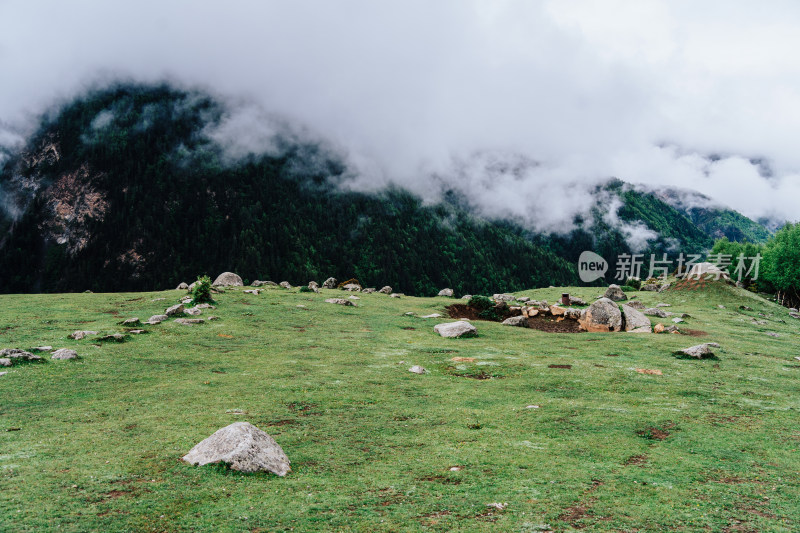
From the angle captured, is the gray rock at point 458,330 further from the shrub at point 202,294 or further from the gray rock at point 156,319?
the shrub at point 202,294

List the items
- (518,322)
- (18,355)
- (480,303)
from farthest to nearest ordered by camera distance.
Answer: (480,303), (518,322), (18,355)

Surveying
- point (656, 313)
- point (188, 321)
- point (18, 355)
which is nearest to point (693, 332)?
point (656, 313)

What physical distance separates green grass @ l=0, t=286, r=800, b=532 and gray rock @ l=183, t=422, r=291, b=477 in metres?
0.30

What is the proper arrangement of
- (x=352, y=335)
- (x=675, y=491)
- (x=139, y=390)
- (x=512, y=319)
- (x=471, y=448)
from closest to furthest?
(x=675, y=491)
(x=471, y=448)
(x=139, y=390)
(x=352, y=335)
(x=512, y=319)

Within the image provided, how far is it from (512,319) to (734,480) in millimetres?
33235

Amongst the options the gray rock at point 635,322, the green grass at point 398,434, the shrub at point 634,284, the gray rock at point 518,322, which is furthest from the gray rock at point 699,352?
the shrub at point 634,284

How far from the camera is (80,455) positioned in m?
12.6

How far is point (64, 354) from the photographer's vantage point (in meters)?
23.7

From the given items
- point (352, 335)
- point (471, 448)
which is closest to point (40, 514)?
point (471, 448)

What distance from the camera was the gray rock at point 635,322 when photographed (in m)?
41.0

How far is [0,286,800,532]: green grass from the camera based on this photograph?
9.88 meters

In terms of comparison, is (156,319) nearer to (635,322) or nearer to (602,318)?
(602,318)

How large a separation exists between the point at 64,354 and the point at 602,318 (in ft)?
140

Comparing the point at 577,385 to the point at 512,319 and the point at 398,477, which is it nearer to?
the point at 398,477
